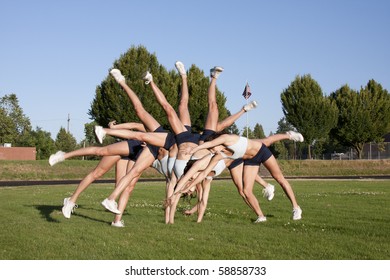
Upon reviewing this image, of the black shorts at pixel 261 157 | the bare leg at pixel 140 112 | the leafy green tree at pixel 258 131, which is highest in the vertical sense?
the leafy green tree at pixel 258 131

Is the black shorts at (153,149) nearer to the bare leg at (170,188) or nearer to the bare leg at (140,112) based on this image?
the bare leg at (140,112)

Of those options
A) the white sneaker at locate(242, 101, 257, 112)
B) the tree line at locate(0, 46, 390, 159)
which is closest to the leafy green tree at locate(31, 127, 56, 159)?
the tree line at locate(0, 46, 390, 159)

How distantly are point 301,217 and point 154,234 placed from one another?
4.62 metres

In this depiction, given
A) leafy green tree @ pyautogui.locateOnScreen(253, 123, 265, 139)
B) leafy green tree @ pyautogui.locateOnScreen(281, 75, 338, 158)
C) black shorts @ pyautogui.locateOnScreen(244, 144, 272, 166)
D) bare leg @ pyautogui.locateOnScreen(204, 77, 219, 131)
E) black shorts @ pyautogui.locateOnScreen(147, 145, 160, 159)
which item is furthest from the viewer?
leafy green tree @ pyautogui.locateOnScreen(253, 123, 265, 139)

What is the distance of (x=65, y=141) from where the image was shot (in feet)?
272

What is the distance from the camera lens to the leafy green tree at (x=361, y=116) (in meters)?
68.9

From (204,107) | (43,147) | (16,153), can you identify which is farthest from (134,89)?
(43,147)

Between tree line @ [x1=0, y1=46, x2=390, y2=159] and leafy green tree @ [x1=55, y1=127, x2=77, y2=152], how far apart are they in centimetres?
26

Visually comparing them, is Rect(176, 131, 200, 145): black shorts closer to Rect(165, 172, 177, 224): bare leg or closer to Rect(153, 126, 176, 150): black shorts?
Rect(153, 126, 176, 150): black shorts

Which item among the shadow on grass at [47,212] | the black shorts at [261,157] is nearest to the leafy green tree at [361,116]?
the shadow on grass at [47,212]

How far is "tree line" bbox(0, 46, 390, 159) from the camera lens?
53519 mm

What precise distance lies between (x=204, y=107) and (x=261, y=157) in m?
48.8

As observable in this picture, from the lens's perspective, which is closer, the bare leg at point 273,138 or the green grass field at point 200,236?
the green grass field at point 200,236

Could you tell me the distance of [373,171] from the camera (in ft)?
169
